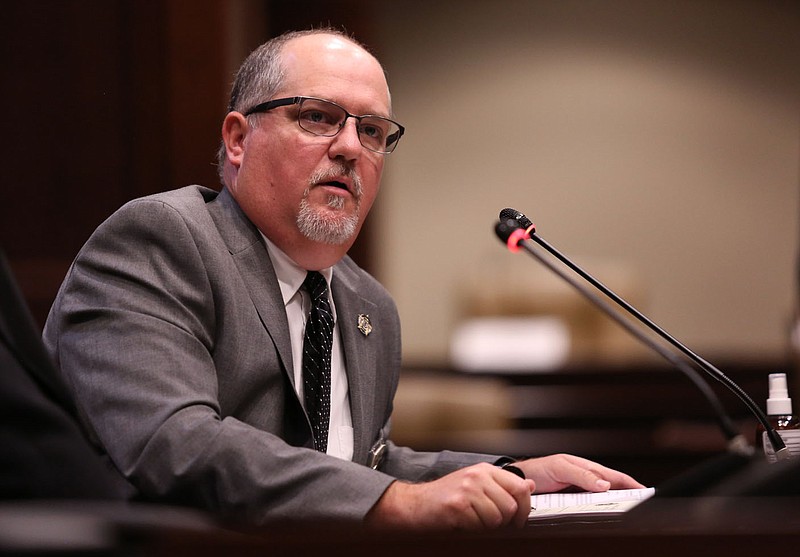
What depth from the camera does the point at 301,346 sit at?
1.94 meters

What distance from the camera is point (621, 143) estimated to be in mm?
7664

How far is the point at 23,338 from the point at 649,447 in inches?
172

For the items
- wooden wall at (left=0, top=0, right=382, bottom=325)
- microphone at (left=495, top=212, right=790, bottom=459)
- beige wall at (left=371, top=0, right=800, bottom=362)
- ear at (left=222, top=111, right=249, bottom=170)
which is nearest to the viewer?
microphone at (left=495, top=212, right=790, bottom=459)

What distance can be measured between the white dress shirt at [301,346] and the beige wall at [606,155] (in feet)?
18.3

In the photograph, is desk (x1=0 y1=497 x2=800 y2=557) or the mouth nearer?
desk (x1=0 y1=497 x2=800 y2=557)

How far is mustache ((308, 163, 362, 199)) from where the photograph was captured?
6.48 ft

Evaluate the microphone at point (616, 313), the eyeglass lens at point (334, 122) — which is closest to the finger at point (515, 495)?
the microphone at point (616, 313)

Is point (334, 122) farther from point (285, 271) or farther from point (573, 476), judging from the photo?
point (573, 476)

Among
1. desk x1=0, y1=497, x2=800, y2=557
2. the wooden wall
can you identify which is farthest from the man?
the wooden wall

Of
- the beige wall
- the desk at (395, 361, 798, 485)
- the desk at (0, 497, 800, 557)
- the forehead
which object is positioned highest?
the forehead

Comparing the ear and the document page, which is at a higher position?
the ear

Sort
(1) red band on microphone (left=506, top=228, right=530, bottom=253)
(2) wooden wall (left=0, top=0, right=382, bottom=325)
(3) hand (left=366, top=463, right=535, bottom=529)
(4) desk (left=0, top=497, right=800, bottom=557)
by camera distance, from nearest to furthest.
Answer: (4) desk (left=0, top=497, right=800, bottom=557) → (3) hand (left=366, top=463, right=535, bottom=529) → (1) red band on microphone (left=506, top=228, right=530, bottom=253) → (2) wooden wall (left=0, top=0, right=382, bottom=325)

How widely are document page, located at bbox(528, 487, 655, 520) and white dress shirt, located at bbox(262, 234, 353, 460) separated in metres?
0.38

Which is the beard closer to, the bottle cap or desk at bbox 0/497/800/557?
the bottle cap
